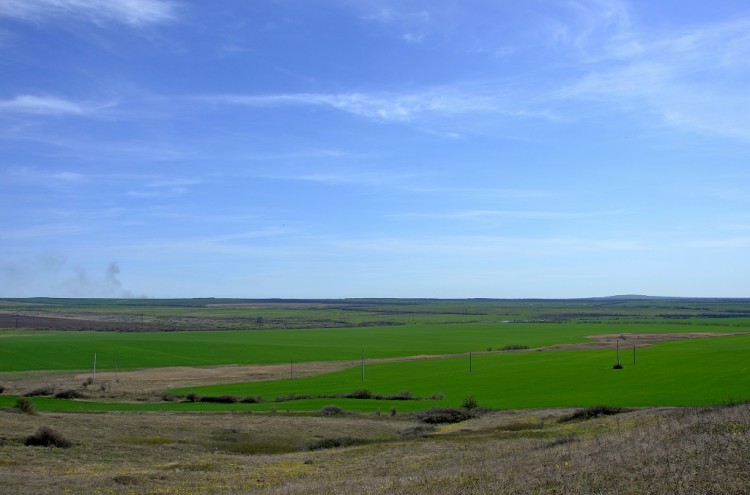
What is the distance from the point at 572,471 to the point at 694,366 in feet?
184

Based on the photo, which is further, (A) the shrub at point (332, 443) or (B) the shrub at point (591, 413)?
(B) the shrub at point (591, 413)

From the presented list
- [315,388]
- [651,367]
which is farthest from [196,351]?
[651,367]

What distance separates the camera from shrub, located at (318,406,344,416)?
Answer: 146ft

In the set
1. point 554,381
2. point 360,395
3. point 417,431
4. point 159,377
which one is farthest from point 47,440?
point 554,381

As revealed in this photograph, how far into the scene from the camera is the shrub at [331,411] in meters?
44.5

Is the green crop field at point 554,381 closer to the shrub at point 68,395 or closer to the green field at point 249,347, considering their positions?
the shrub at point 68,395

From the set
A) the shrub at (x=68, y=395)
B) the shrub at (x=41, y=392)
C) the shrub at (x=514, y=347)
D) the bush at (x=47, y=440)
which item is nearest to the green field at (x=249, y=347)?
the shrub at (x=514, y=347)

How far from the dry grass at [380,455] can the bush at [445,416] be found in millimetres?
1289

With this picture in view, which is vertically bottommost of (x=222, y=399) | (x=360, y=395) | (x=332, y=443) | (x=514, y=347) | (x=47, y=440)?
(x=222, y=399)

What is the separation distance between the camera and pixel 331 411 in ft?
148

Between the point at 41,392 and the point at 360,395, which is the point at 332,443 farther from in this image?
the point at 41,392

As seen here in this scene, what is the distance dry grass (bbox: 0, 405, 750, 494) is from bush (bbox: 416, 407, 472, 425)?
4.23 feet

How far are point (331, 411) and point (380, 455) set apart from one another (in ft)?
58.3

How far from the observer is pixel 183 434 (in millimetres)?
35344
